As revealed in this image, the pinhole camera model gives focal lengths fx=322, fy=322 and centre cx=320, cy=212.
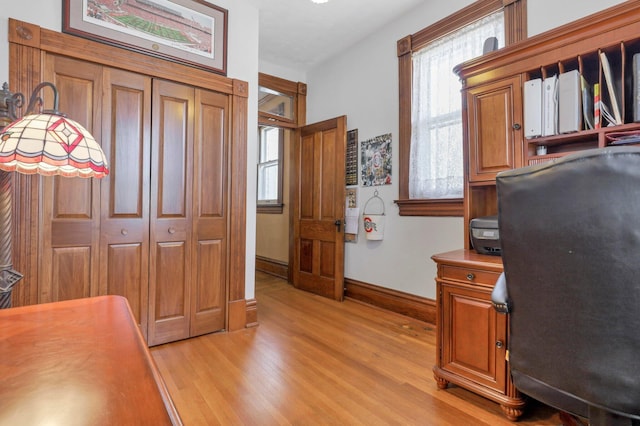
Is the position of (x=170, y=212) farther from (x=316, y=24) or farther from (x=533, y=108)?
(x=533, y=108)

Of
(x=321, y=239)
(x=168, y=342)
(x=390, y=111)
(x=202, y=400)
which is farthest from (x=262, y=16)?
(x=202, y=400)

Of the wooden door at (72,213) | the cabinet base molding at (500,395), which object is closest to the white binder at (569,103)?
the cabinet base molding at (500,395)

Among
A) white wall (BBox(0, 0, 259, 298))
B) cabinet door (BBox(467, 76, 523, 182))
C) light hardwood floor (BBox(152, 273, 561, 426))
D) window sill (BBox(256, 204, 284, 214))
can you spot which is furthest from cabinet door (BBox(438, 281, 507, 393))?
window sill (BBox(256, 204, 284, 214))

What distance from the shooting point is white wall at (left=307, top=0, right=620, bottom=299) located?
2.86 metres

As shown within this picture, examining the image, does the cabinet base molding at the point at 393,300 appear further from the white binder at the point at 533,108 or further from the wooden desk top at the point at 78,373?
the wooden desk top at the point at 78,373

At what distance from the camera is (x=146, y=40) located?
93.1 inches

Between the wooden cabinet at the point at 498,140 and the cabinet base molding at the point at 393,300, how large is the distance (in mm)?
1108

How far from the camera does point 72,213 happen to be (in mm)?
2104

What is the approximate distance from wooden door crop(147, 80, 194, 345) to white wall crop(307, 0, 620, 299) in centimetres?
187

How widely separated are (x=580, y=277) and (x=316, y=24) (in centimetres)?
334

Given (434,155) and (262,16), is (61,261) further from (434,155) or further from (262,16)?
(434,155)

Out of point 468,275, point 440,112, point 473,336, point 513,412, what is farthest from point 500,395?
point 440,112

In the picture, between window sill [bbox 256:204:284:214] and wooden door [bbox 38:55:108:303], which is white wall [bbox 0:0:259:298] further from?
window sill [bbox 256:204:284:214]

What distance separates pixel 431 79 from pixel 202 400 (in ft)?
10.1
